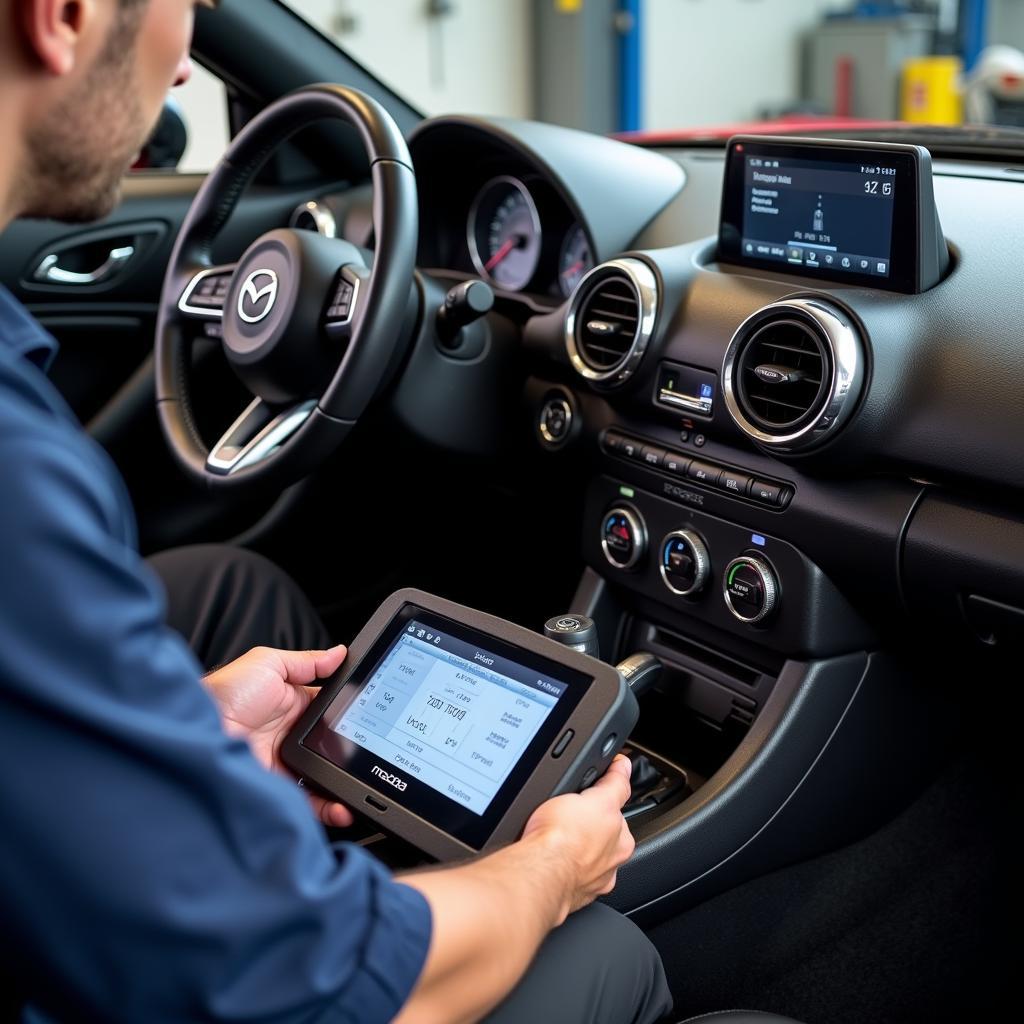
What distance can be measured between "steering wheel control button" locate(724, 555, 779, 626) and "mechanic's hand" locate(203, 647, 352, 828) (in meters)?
0.40

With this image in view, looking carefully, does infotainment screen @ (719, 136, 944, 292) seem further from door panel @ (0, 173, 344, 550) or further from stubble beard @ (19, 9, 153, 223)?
door panel @ (0, 173, 344, 550)

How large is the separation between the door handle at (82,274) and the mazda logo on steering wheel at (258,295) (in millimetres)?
597

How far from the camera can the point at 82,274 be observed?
1931 millimetres

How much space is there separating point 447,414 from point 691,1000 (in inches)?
26.6

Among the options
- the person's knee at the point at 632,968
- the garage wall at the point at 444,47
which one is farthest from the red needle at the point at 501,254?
the garage wall at the point at 444,47

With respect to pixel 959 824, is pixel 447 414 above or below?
above

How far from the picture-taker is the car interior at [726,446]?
114cm

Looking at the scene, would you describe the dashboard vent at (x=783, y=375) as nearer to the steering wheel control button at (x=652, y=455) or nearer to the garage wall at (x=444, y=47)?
the steering wheel control button at (x=652, y=455)

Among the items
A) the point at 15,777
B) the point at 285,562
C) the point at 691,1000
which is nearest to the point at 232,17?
the point at 285,562

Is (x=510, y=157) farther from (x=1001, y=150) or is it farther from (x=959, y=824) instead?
(x=959, y=824)

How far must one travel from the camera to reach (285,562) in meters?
2.00

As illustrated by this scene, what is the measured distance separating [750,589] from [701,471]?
4.9 inches

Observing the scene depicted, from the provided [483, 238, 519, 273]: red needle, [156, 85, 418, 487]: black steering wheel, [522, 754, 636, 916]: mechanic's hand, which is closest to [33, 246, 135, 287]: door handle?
[156, 85, 418, 487]: black steering wheel

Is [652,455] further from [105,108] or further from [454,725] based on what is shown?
[105,108]
